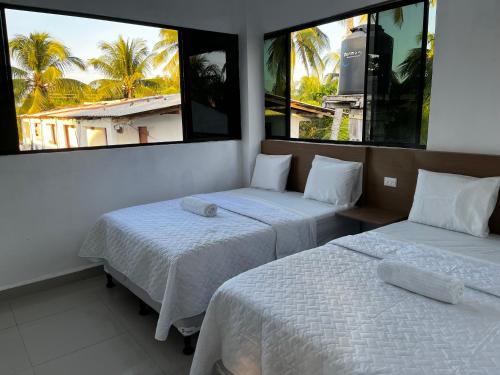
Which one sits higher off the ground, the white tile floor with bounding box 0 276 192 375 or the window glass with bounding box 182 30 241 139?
the window glass with bounding box 182 30 241 139

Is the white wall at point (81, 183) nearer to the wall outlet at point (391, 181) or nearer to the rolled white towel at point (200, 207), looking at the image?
the rolled white towel at point (200, 207)

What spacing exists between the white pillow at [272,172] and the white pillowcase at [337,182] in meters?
0.45

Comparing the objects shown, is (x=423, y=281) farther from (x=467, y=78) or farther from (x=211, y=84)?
(x=211, y=84)

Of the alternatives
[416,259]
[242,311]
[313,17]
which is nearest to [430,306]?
[416,259]

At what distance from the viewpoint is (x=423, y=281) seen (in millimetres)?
1605

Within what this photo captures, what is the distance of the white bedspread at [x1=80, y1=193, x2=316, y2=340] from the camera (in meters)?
2.16

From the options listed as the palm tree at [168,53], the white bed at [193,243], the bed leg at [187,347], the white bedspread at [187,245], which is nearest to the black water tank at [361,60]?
the white bed at [193,243]

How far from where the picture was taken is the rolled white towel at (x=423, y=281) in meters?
1.54

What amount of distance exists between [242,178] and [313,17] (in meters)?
1.87

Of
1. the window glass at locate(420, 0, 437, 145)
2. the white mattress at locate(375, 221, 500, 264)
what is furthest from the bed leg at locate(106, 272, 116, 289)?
the window glass at locate(420, 0, 437, 145)

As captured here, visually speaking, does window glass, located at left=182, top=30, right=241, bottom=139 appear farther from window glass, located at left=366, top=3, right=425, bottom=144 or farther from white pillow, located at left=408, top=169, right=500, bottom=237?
white pillow, located at left=408, top=169, right=500, bottom=237

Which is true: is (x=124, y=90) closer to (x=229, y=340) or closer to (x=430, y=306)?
(x=229, y=340)

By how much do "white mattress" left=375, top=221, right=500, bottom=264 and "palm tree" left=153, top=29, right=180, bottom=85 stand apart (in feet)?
8.27

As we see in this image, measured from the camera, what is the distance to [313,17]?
3.60 m
